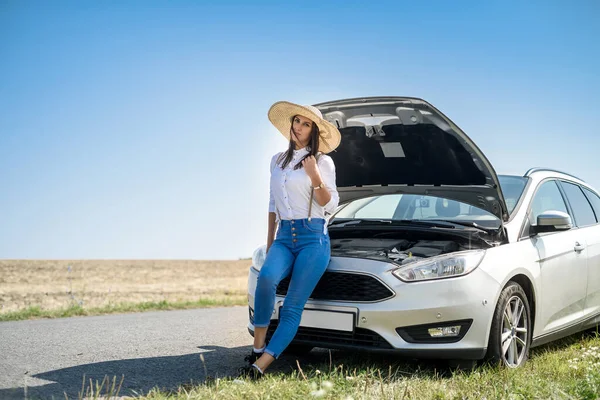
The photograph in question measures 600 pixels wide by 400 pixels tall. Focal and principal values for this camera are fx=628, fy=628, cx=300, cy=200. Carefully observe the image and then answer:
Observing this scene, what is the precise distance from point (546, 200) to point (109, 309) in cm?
765

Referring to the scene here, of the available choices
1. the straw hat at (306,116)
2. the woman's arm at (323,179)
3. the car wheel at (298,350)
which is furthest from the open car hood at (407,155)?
the car wheel at (298,350)

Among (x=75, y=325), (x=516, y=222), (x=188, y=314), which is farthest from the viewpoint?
(x=188, y=314)

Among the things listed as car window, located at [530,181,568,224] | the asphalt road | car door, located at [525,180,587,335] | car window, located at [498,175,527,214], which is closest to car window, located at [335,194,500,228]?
car window, located at [498,175,527,214]

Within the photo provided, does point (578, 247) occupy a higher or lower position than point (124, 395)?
higher

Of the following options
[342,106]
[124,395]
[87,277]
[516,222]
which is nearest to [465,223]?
[516,222]

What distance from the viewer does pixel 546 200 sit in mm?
6332

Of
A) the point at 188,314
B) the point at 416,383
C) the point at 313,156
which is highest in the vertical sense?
the point at 313,156

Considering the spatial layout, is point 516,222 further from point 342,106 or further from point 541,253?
point 342,106

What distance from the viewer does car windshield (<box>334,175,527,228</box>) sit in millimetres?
5965

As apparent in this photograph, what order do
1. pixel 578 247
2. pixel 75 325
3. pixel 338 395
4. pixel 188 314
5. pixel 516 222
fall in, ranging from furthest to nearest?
pixel 188 314, pixel 75 325, pixel 578 247, pixel 516 222, pixel 338 395

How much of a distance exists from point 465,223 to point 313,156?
1.74 metres

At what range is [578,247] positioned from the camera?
20.4 feet

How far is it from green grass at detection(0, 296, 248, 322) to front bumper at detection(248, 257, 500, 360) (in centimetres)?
685

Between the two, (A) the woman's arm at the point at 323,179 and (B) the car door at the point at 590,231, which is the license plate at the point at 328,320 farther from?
(B) the car door at the point at 590,231
